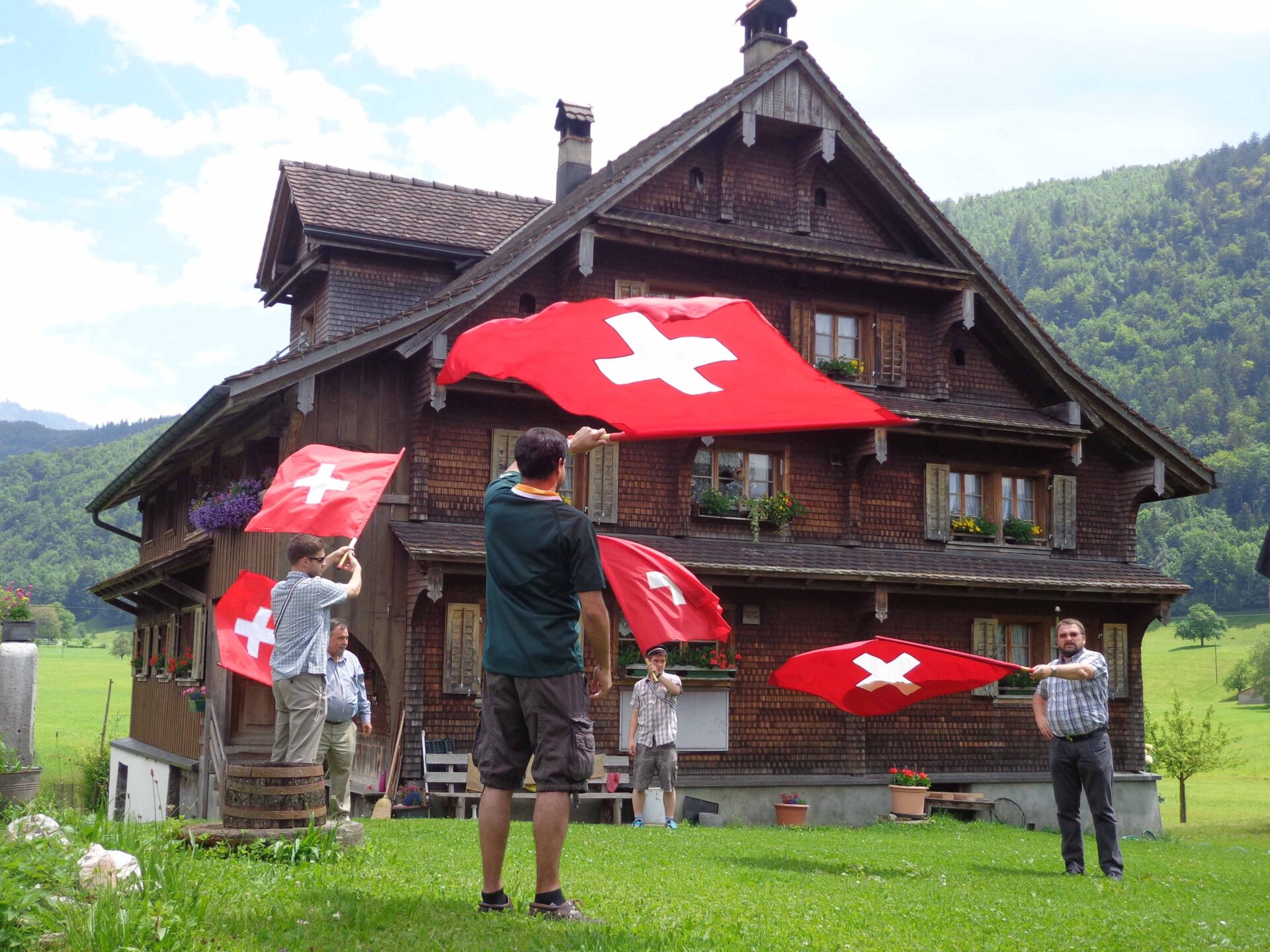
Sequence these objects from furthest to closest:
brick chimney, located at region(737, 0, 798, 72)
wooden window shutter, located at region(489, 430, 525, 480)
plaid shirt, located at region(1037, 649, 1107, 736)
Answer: brick chimney, located at region(737, 0, 798, 72) < wooden window shutter, located at region(489, 430, 525, 480) < plaid shirt, located at region(1037, 649, 1107, 736)

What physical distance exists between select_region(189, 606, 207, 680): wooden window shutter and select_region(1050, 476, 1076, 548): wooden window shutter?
14838 millimetres

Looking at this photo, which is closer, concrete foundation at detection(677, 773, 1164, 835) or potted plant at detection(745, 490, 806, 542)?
concrete foundation at detection(677, 773, 1164, 835)

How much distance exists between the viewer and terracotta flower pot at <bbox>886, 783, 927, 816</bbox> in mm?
21422

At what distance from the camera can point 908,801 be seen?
70.3ft

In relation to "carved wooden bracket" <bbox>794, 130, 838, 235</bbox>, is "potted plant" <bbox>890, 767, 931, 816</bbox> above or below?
below

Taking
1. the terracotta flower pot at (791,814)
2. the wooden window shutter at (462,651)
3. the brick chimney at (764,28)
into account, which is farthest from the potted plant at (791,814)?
the brick chimney at (764,28)

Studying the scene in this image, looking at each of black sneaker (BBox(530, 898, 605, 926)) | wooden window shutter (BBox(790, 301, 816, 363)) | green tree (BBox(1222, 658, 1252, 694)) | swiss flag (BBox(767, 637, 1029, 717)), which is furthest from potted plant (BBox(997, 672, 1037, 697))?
green tree (BBox(1222, 658, 1252, 694))

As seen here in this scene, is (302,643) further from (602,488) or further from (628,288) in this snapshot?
(628,288)

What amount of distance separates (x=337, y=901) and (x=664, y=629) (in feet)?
18.8

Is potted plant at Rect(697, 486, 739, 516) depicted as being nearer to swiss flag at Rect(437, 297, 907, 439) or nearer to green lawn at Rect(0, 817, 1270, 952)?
green lawn at Rect(0, 817, 1270, 952)

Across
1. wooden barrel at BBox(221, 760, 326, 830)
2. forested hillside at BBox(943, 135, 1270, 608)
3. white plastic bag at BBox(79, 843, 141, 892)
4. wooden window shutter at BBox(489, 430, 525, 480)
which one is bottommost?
white plastic bag at BBox(79, 843, 141, 892)

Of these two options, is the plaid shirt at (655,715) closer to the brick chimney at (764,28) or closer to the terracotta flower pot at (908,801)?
the terracotta flower pot at (908,801)

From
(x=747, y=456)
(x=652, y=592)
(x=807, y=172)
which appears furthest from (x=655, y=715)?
(x=807, y=172)

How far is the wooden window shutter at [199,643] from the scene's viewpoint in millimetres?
22734
